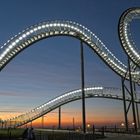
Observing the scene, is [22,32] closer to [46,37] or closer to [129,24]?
[46,37]

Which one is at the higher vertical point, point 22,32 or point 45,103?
point 22,32

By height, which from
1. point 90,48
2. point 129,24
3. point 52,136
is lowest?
point 52,136

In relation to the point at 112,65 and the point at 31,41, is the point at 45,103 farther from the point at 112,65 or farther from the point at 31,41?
the point at 31,41

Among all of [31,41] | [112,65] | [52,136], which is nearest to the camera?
[52,136]

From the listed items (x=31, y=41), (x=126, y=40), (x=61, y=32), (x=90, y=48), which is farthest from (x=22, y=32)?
(x=126, y=40)

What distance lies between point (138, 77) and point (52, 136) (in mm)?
25245

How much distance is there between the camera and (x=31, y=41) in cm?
3875

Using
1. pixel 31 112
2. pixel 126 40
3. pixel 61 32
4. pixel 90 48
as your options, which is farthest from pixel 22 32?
pixel 31 112

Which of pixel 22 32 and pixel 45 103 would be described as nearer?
pixel 22 32

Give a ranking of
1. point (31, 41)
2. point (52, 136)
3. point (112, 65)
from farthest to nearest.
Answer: point (112, 65), point (31, 41), point (52, 136)

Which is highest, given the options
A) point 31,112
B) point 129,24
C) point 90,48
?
point 129,24

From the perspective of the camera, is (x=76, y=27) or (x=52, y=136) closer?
(x=52, y=136)

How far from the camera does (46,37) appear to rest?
129 ft

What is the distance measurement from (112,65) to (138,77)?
5483 mm
